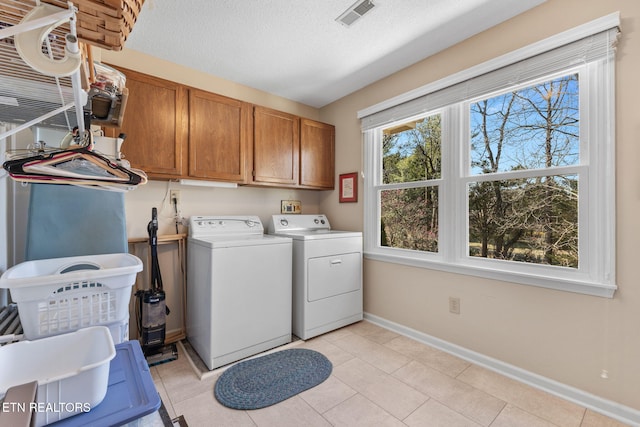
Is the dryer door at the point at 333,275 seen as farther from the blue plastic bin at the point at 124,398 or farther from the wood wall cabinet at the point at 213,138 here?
the blue plastic bin at the point at 124,398

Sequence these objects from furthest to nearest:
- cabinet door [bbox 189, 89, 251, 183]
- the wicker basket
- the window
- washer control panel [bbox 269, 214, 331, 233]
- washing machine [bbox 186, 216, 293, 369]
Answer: washer control panel [bbox 269, 214, 331, 233] < cabinet door [bbox 189, 89, 251, 183] < washing machine [bbox 186, 216, 293, 369] < the window < the wicker basket

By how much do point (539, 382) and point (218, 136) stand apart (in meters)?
3.02

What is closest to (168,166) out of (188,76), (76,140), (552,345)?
(188,76)

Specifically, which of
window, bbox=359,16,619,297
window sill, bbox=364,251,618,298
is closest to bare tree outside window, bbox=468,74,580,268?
window, bbox=359,16,619,297

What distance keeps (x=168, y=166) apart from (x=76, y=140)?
44.7 inches

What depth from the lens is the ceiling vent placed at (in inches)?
Result: 71.9

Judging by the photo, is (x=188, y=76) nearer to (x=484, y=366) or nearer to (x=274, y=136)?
(x=274, y=136)

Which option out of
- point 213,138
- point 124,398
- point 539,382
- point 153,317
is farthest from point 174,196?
point 539,382

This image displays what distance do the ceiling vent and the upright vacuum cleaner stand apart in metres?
2.01

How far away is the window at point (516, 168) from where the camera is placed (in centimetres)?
168

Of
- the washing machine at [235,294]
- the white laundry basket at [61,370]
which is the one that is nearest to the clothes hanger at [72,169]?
the white laundry basket at [61,370]

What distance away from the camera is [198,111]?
2420 mm

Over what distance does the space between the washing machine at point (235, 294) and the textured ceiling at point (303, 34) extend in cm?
143

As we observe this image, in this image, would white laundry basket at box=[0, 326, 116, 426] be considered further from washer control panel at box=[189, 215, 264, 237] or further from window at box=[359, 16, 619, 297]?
window at box=[359, 16, 619, 297]
